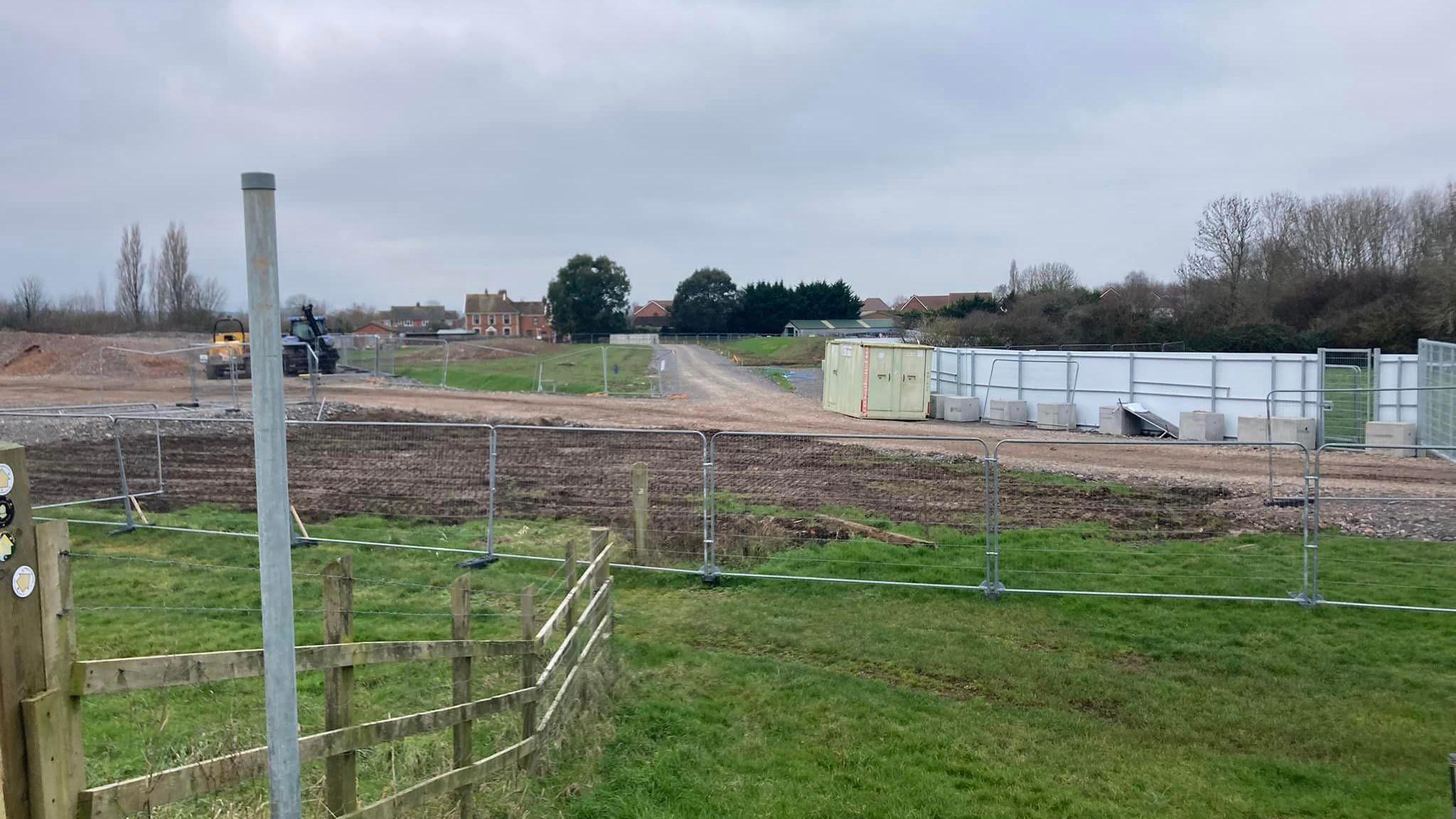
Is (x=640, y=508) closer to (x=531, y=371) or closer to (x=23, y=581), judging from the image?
(x=23, y=581)

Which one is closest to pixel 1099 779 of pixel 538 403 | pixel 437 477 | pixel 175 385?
pixel 437 477

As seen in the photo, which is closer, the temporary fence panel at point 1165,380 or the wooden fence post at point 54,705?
the wooden fence post at point 54,705

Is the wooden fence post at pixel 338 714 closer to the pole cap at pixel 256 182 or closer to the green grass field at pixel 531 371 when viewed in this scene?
the pole cap at pixel 256 182

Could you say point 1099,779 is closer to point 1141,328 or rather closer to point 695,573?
point 695,573

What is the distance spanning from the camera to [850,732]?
732 cm

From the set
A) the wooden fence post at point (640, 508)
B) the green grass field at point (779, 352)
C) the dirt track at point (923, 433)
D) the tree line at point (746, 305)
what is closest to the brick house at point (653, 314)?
the tree line at point (746, 305)

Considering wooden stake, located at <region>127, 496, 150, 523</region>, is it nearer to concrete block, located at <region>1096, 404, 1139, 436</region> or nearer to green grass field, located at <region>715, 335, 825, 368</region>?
concrete block, located at <region>1096, 404, 1139, 436</region>

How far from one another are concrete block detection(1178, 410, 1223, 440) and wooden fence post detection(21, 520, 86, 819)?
27118 millimetres

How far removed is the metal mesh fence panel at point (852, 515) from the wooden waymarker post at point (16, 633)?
8.06 meters

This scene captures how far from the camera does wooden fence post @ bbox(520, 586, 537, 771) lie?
19.7 ft

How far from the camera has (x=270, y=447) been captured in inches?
104

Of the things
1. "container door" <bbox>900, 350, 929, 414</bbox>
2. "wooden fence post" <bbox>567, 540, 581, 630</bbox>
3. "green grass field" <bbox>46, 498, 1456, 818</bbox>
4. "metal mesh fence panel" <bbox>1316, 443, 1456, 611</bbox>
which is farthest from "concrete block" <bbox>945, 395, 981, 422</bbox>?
"wooden fence post" <bbox>567, 540, 581, 630</bbox>

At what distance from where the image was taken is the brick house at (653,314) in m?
128

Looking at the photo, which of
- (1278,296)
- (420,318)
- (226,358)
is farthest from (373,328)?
(1278,296)
